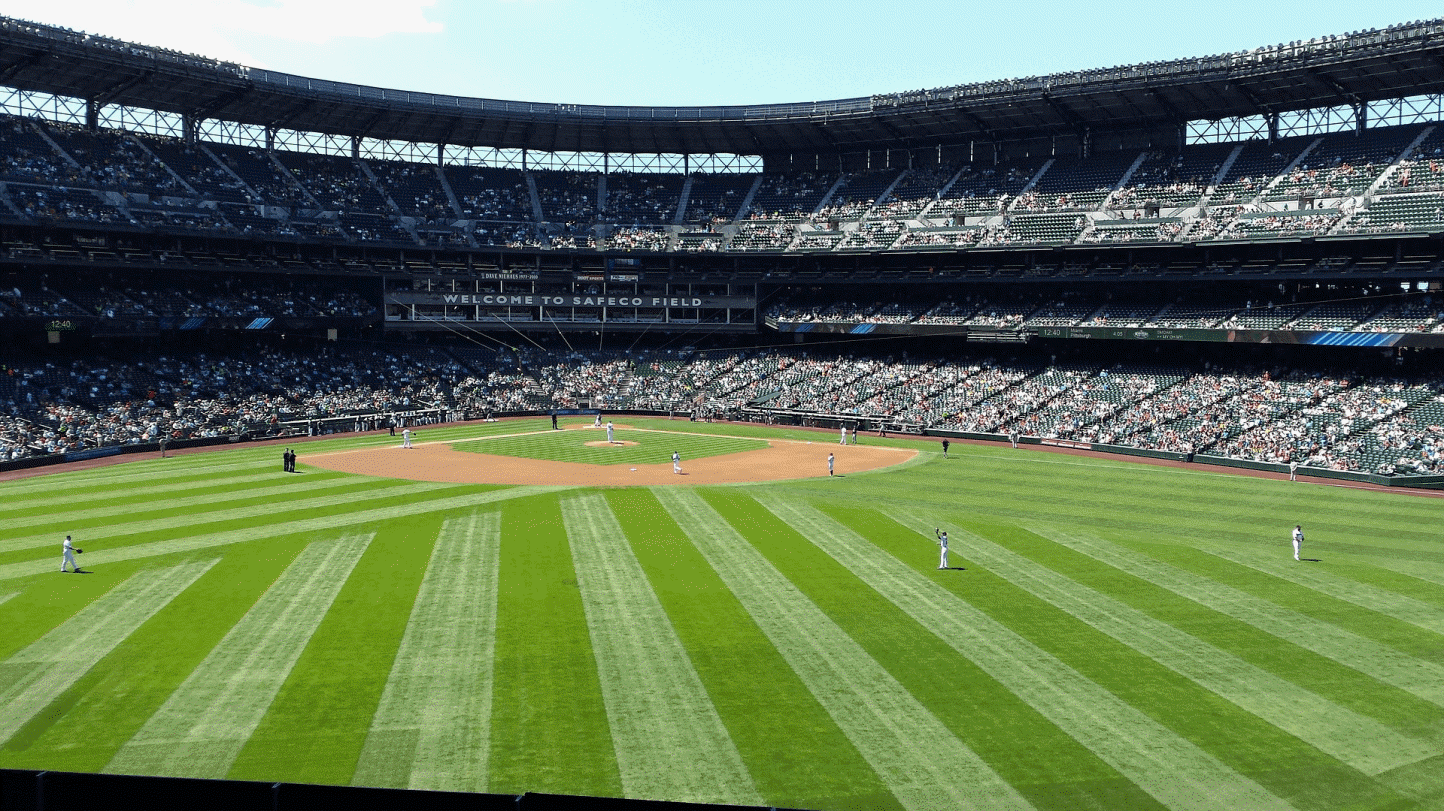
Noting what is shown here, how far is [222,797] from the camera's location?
7.48 m

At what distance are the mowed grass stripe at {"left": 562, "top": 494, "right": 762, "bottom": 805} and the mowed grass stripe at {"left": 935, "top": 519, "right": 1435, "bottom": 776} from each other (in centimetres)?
934

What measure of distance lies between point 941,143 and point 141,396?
Answer: 215ft

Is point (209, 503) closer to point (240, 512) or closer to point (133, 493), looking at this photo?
point (240, 512)

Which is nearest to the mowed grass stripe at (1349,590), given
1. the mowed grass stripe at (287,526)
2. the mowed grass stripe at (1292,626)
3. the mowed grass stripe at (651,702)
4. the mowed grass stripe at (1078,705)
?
the mowed grass stripe at (1292,626)

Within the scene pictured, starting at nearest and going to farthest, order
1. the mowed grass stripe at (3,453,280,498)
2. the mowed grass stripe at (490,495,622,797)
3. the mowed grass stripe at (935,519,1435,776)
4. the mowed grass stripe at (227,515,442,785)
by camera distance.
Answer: the mowed grass stripe at (490,495,622,797) < the mowed grass stripe at (227,515,442,785) < the mowed grass stripe at (935,519,1435,776) < the mowed grass stripe at (3,453,280,498)

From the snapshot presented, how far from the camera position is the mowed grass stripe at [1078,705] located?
534 inches

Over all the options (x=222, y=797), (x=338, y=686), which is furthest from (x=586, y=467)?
(x=222, y=797)

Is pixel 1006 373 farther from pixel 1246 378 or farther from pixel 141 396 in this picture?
pixel 141 396

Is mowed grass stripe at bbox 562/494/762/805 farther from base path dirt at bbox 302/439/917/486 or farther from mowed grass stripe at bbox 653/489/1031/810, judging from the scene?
base path dirt at bbox 302/439/917/486

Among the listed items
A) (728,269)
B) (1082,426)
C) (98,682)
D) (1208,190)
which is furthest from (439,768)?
(728,269)

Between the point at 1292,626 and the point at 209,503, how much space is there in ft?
114

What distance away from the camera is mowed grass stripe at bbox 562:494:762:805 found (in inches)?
534

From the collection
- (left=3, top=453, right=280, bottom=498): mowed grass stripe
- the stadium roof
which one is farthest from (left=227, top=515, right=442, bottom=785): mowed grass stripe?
the stadium roof

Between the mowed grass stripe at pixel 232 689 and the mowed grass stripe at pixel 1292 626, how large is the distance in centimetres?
2047
